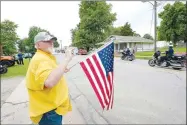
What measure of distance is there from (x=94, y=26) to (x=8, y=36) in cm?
2229

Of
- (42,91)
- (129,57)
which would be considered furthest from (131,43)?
(42,91)

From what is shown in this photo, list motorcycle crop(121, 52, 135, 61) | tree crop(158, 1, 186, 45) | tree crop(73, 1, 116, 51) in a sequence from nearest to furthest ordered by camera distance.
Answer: motorcycle crop(121, 52, 135, 61) → tree crop(158, 1, 186, 45) → tree crop(73, 1, 116, 51)

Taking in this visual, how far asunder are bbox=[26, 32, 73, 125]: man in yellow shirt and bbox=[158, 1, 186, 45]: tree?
4879cm

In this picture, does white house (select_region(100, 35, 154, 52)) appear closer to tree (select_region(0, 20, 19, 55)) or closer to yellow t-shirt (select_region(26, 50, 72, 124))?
tree (select_region(0, 20, 19, 55))

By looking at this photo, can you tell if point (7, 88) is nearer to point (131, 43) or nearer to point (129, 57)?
point (129, 57)

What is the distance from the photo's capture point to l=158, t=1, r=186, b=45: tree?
48.4m

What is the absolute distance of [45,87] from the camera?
2627 millimetres

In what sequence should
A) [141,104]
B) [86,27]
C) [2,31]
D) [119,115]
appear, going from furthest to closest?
[86,27] < [2,31] < [141,104] < [119,115]

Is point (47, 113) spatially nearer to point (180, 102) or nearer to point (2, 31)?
point (180, 102)

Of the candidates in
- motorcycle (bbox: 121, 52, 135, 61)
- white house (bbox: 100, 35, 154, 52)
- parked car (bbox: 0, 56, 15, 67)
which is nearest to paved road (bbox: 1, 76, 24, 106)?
parked car (bbox: 0, 56, 15, 67)

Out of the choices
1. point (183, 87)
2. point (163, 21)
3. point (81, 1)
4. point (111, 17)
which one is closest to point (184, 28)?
point (163, 21)

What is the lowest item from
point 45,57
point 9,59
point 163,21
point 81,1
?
point 9,59

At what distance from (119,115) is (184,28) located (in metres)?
46.6

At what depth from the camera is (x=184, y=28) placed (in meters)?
47.9
